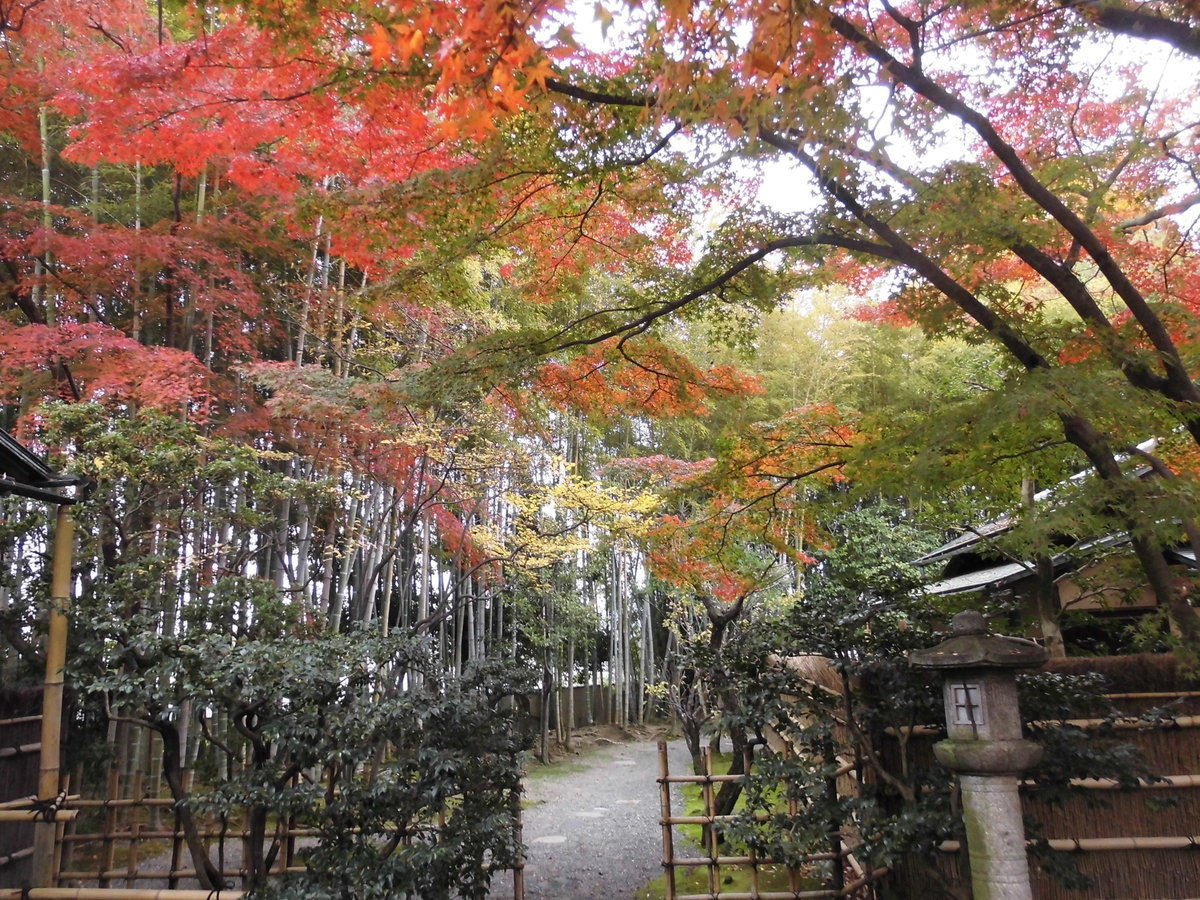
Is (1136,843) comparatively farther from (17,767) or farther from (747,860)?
(17,767)

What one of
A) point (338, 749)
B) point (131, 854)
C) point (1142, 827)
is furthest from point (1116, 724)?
point (131, 854)

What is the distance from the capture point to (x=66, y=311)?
7473mm

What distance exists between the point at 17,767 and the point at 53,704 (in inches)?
58.2

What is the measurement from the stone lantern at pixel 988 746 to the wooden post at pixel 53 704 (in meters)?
4.33

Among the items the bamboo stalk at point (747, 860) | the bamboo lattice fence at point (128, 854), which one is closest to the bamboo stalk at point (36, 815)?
the bamboo lattice fence at point (128, 854)

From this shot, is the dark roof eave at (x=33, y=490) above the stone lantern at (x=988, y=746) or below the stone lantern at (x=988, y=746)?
above

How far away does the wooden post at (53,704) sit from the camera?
12.3 feet

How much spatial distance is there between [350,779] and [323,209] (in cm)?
300

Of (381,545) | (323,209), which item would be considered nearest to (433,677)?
(323,209)

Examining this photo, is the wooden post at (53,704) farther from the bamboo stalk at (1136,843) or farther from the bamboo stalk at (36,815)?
the bamboo stalk at (1136,843)

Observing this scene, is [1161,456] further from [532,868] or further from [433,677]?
[532,868]

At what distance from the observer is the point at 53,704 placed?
3.77 m

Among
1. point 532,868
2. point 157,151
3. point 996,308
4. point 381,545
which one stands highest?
point 157,151

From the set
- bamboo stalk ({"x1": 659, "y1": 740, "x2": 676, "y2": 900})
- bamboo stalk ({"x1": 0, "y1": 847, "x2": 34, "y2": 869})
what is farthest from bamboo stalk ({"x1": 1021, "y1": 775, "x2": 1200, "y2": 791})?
bamboo stalk ({"x1": 0, "y1": 847, "x2": 34, "y2": 869})
